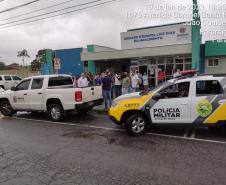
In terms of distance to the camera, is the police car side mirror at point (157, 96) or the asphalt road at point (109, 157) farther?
the police car side mirror at point (157, 96)

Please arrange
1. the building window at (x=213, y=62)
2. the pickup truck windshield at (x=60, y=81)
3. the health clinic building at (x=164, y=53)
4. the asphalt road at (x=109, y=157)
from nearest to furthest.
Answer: the asphalt road at (x=109, y=157) < the pickup truck windshield at (x=60, y=81) < the health clinic building at (x=164, y=53) < the building window at (x=213, y=62)

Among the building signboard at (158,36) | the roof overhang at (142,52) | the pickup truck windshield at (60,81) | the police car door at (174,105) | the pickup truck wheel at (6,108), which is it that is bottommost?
the pickup truck wheel at (6,108)

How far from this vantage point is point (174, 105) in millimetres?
6301

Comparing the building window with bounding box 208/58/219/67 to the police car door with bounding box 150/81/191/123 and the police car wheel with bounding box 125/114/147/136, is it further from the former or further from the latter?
the police car wheel with bounding box 125/114/147/136

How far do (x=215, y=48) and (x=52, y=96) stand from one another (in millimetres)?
15936

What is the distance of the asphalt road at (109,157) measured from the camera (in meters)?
4.09

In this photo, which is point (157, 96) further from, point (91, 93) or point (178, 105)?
point (91, 93)

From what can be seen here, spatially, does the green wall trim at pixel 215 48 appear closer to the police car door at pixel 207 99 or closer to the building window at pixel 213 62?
the building window at pixel 213 62

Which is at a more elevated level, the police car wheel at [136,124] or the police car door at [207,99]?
the police car door at [207,99]

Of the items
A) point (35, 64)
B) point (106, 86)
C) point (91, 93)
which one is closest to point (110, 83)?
point (106, 86)

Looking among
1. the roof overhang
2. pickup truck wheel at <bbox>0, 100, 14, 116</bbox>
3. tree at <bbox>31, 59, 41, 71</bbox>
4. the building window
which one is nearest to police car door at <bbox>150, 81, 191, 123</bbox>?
pickup truck wheel at <bbox>0, 100, 14, 116</bbox>

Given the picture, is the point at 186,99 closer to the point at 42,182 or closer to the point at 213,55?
the point at 42,182

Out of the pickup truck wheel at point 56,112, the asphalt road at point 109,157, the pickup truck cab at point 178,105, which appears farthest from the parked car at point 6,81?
the pickup truck cab at point 178,105

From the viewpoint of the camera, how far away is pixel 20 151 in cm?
573
